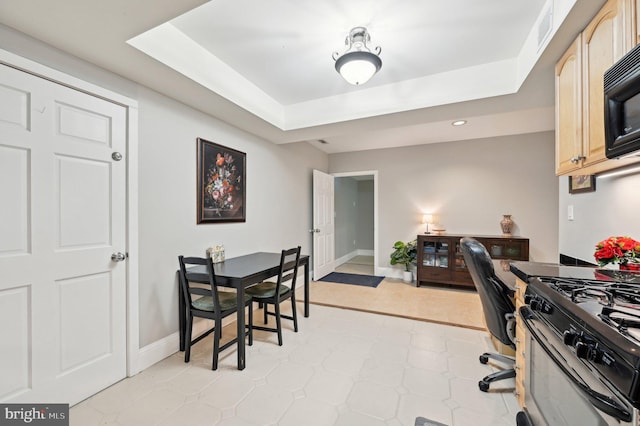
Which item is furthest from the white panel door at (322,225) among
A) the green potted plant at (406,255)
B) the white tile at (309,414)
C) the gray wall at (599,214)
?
the gray wall at (599,214)

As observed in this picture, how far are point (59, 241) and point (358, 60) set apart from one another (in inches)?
90.2

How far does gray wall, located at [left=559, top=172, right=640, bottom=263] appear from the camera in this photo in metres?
1.60

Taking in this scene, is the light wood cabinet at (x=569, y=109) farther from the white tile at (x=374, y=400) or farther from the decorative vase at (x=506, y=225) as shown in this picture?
the decorative vase at (x=506, y=225)

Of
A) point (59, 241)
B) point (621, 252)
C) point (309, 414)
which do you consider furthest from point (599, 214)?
point (59, 241)

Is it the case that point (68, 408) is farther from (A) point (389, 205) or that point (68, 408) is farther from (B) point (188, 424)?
(A) point (389, 205)

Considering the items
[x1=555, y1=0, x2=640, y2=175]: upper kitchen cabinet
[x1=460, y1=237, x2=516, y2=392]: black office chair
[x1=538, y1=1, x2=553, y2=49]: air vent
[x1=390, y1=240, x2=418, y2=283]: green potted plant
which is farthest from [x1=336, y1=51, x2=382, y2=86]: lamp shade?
[x1=390, y1=240, x2=418, y2=283]: green potted plant

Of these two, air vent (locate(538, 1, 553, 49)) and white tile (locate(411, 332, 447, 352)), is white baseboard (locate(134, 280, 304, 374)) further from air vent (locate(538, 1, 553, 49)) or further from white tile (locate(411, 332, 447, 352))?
air vent (locate(538, 1, 553, 49))

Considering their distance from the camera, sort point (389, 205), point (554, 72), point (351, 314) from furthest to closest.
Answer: point (389, 205) < point (351, 314) < point (554, 72)

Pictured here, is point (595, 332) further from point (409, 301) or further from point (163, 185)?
point (409, 301)

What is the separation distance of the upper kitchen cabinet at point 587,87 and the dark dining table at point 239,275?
2.31 m

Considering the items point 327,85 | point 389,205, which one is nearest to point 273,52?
point 327,85

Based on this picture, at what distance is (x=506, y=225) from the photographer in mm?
4184

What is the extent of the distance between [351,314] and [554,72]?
2.91m

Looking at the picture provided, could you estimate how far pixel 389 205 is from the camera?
504cm
